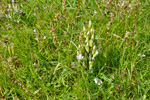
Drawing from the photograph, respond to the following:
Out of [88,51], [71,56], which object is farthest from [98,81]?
[71,56]

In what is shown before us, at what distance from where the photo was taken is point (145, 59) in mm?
1932

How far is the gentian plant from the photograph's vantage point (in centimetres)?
179

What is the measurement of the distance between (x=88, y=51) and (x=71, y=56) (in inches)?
9.1

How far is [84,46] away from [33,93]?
718 millimetres

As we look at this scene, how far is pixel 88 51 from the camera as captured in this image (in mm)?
1878

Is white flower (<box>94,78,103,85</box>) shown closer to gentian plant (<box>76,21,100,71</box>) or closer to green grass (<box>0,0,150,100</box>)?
green grass (<box>0,0,150,100</box>)

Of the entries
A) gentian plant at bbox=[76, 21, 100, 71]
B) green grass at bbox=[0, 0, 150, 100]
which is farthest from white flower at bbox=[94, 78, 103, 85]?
gentian plant at bbox=[76, 21, 100, 71]

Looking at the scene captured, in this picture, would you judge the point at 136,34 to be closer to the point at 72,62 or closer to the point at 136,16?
the point at 136,16

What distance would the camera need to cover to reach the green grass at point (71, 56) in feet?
5.73

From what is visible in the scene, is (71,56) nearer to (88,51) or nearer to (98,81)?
(88,51)

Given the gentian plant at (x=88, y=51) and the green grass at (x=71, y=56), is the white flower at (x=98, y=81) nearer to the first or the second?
the green grass at (x=71, y=56)

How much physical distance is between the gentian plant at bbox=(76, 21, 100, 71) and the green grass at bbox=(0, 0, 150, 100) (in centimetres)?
8

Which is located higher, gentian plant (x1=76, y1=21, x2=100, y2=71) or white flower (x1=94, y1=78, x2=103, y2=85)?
gentian plant (x1=76, y1=21, x2=100, y2=71)

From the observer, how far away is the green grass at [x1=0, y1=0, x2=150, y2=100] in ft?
5.73
